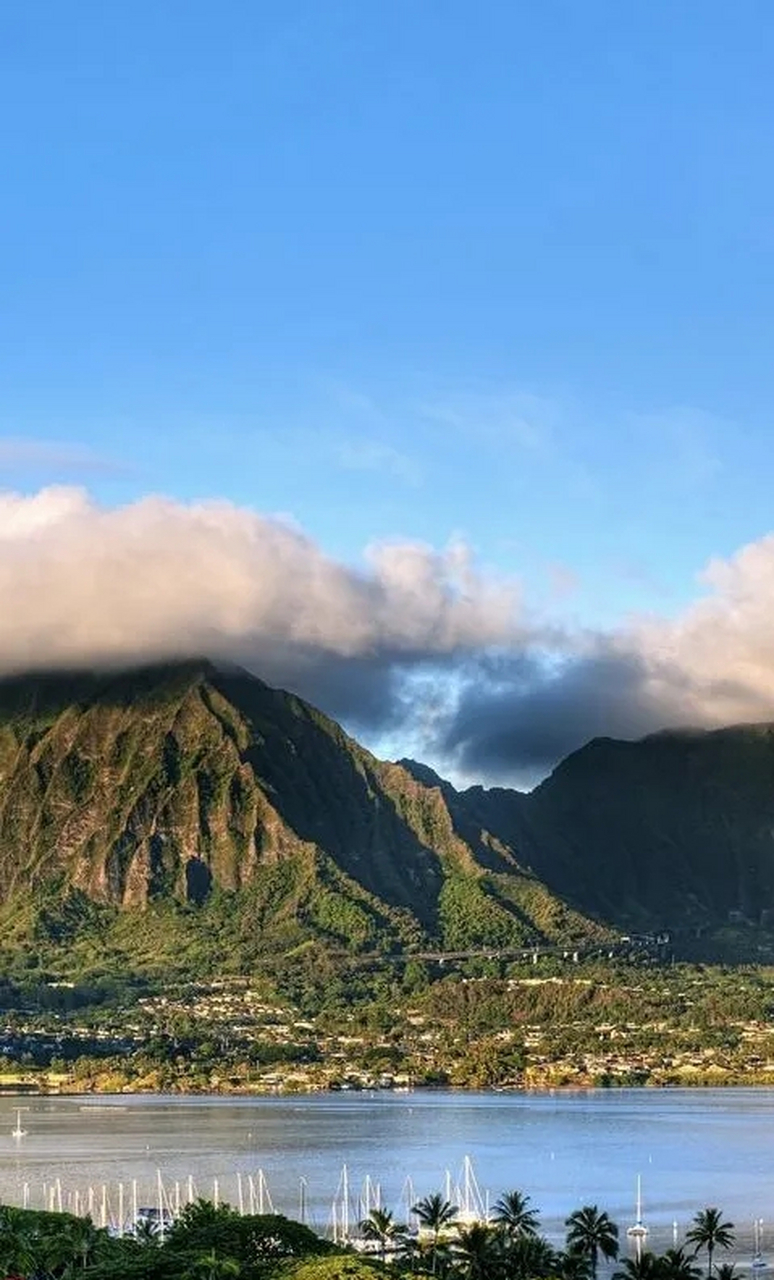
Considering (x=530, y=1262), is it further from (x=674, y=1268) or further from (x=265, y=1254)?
(x=265, y=1254)

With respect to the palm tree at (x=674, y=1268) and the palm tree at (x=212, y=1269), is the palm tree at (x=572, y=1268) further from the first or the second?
the palm tree at (x=212, y=1269)

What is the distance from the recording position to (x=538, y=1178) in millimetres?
196750

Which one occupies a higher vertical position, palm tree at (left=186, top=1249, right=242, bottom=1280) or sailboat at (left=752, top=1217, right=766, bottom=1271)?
palm tree at (left=186, top=1249, right=242, bottom=1280)

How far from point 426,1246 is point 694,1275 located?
19598 mm

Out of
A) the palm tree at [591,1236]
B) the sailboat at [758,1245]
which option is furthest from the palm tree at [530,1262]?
the sailboat at [758,1245]

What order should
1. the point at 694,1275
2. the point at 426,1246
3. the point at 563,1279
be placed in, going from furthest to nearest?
the point at 426,1246
the point at 694,1275
the point at 563,1279

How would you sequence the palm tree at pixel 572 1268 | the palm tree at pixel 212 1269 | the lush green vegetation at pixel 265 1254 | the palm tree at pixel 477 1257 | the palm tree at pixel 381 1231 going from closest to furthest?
the palm tree at pixel 212 1269
the lush green vegetation at pixel 265 1254
the palm tree at pixel 477 1257
the palm tree at pixel 572 1268
the palm tree at pixel 381 1231

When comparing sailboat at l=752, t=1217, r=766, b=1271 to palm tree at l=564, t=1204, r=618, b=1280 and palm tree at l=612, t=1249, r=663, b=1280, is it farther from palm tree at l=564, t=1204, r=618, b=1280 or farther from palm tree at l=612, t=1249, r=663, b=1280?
palm tree at l=612, t=1249, r=663, b=1280

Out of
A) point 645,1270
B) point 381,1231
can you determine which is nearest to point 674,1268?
point 645,1270

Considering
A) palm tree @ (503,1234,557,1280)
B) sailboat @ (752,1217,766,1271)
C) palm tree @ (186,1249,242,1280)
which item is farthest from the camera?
sailboat @ (752,1217,766,1271)

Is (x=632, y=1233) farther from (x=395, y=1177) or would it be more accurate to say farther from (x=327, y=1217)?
(x=395, y=1177)

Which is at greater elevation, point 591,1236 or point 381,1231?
point 381,1231

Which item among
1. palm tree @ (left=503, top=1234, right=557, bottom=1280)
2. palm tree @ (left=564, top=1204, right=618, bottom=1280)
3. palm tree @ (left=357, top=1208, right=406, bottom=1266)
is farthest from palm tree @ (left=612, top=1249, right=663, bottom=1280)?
palm tree @ (left=357, top=1208, right=406, bottom=1266)

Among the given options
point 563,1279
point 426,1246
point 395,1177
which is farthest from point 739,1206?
point 563,1279
